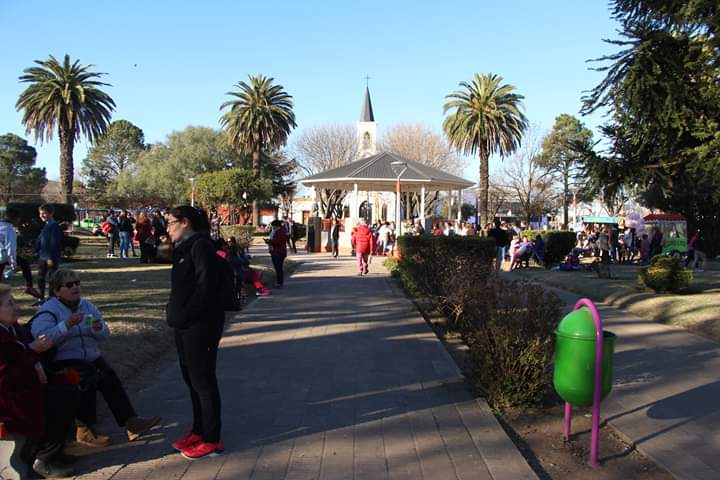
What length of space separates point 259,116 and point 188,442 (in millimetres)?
48160

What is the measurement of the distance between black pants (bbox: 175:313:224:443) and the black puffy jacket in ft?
0.23

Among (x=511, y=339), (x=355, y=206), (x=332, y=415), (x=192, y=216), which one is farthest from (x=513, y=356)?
(x=355, y=206)

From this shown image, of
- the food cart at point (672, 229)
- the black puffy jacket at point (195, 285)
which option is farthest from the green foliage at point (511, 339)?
the food cart at point (672, 229)

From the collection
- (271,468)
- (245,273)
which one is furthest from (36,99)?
(271,468)

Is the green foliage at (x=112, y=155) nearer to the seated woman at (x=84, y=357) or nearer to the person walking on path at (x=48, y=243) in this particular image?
the person walking on path at (x=48, y=243)

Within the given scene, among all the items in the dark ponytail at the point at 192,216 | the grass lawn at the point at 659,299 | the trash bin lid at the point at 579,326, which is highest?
the dark ponytail at the point at 192,216

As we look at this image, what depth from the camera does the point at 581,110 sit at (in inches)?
558

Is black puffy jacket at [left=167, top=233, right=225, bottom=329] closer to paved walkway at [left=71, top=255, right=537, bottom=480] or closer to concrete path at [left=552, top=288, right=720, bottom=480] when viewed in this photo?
paved walkway at [left=71, top=255, right=537, bottom=480]

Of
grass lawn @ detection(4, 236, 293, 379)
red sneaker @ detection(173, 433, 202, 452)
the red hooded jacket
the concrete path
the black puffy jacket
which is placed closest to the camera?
the black puffy jacket

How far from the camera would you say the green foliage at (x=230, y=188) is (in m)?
51.7

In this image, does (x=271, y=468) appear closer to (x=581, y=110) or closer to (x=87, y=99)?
(x=581, y=110)

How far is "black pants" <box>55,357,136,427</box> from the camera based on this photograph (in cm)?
463

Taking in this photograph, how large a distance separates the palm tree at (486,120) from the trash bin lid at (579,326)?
37620 millimetres

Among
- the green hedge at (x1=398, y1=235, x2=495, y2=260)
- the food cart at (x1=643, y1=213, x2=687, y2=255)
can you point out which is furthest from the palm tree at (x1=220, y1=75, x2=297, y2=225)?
the green hedge at (x1=398, y1=235, x2=495, y2=260)
